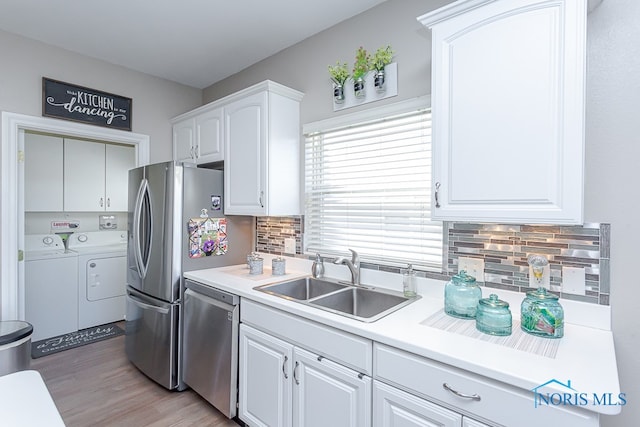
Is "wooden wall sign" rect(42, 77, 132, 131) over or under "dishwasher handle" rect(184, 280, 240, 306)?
over

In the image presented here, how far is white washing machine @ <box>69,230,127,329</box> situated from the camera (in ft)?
11.3

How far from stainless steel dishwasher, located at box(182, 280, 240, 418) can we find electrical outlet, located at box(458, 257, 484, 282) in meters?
1.28

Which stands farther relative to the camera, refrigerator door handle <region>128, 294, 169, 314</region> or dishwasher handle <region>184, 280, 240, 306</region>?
refrigerator door handle <region>128, 294, 169, 314</region>

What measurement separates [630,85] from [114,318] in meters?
4.63

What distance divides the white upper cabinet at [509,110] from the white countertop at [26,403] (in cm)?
148

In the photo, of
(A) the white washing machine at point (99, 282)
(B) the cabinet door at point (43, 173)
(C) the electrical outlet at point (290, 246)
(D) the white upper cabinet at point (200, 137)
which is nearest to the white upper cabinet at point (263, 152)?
(D) the white upper cabinet at point (200, 137)

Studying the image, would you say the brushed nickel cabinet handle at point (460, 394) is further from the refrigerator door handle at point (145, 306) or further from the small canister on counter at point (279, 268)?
the refrigerator door handle at point (145, 306)

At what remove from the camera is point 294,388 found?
161 centimetres

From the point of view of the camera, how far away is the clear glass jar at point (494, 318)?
1253 mm

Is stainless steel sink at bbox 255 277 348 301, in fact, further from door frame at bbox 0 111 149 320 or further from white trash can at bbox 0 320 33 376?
door frame at bbox 0 111 149 320

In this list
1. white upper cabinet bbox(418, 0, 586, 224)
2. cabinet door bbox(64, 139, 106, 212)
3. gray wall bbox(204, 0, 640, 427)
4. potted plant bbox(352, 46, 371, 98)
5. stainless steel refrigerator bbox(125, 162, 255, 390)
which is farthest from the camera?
cabinet door bbox(64, 139, 106, 212)

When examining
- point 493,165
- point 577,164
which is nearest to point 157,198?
point 493,165

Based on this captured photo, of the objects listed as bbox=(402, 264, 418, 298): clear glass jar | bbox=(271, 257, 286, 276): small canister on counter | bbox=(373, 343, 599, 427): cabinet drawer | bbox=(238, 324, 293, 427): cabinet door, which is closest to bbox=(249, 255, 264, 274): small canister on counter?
bbox=(271, 257, 286, 276): small canister on counter

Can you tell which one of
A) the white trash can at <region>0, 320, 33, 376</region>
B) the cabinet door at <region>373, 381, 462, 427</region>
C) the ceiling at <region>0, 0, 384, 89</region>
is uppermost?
the ceiling at <region>0, 0, 384, 89</region>
